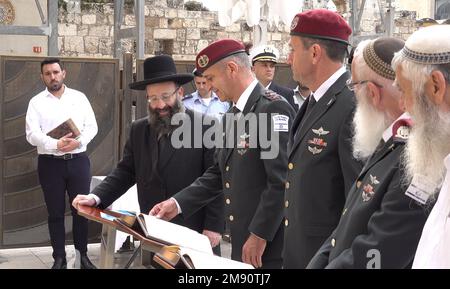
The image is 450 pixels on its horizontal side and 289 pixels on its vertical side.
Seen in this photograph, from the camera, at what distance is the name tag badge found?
2260mm

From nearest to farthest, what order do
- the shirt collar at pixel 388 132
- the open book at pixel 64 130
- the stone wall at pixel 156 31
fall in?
the shirt collar at pixel 388 132, the open book at pixel 64 130, the stone wall at pixel 156 31

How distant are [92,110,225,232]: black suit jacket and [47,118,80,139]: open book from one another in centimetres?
262

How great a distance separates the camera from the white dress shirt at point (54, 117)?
7.49 metres

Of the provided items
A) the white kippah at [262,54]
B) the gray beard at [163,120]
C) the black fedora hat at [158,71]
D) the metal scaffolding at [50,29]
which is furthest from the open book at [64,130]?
the gray beard at [163,120]

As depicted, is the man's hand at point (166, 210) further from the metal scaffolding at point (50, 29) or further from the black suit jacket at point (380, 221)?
the metal scaffolding at point (50, 29)

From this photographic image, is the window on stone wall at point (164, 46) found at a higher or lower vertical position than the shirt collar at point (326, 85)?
lower

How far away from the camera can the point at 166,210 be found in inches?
169

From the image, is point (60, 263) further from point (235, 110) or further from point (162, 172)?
point (235, 110)

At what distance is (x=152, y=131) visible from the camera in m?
4.95

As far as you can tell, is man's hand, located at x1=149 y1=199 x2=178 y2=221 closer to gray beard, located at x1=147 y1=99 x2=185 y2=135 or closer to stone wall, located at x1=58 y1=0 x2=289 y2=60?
gray beard, located at x1=147 y1=99 x2=185 y2=135

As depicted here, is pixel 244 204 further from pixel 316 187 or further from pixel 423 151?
pixel 423 151

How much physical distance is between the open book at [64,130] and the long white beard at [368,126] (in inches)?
197
